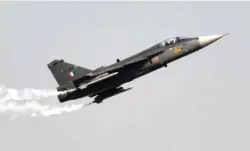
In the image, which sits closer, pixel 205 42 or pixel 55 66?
pixel 205 42

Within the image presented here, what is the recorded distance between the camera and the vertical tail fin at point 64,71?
45.5m

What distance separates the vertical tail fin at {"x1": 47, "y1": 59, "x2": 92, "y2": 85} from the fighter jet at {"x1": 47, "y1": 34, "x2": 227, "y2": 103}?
528 mm

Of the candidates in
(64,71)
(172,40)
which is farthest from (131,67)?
(64,71)

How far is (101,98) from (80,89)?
2.69 meters

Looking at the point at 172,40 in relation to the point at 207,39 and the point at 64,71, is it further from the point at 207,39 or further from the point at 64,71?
the point at 64,71

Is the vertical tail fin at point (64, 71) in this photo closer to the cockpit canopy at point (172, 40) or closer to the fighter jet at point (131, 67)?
the fighter jet at point (131, 67)

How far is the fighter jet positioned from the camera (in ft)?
143

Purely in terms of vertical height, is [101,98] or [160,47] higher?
[160,47]

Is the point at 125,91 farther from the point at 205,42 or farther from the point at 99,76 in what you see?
the point at 205,42

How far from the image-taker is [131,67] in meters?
43.7

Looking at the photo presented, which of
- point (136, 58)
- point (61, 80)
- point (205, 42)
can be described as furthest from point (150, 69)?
point (61, 80)

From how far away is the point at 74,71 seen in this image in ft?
150

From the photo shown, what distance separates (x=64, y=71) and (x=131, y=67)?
5.93 metres

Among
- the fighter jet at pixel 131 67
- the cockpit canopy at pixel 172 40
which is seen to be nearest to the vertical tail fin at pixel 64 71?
the fighter jet at pixel 131 67
